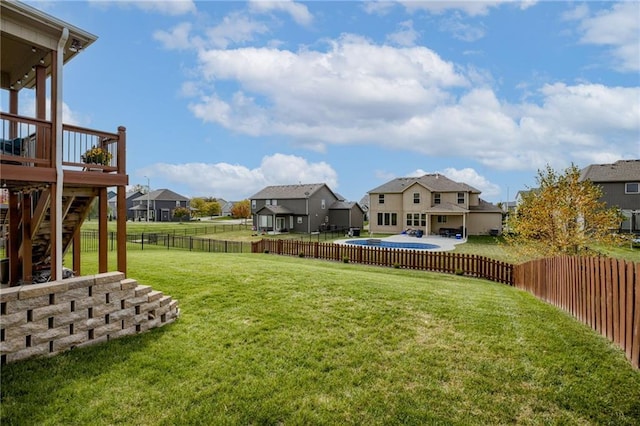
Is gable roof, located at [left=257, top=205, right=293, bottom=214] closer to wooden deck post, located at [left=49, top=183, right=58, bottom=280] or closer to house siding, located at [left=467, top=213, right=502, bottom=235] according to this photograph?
house siding, located at [left=467, top=213, right=502, bottom=235]

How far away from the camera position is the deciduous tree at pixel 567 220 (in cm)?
1301

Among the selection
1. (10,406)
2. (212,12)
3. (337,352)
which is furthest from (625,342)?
(212,12)

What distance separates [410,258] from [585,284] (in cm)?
1014

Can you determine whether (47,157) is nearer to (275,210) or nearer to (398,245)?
(398,245)

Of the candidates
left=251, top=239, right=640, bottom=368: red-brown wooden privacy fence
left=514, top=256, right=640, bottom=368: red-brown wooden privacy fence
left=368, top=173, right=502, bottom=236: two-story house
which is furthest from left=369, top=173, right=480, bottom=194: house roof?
left=514, top=256, right=640, bottom=368: red-brown wooden privacy fence

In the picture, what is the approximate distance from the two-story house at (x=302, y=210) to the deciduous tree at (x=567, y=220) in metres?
29.8

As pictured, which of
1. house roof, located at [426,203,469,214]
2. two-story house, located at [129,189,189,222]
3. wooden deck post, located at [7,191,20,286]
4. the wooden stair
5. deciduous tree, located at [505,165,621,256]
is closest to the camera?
the wooden stair

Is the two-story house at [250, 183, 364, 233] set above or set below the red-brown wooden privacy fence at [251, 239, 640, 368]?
above

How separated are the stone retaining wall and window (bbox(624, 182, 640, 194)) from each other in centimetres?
3822

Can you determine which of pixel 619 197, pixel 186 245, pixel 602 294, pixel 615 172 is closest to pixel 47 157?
pixel 602 294

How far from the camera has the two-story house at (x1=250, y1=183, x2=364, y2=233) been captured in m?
42.3

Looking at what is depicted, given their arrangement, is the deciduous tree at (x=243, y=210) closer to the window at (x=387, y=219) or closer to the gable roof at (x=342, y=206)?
the gable roof at (x=342, y=206)

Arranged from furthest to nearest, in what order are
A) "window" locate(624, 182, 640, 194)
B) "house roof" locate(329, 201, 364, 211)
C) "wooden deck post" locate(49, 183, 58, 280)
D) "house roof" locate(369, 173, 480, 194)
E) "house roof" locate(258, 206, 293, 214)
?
"house roof" locate(329, 201, 364, 211), "house roof" locate(258, 206, 293, 214), "house roof" locate(369, 173, 480, 194), "window" locate(624, 182, 640, 194), "wooden deck post" locate(49, 183, 58, 280)

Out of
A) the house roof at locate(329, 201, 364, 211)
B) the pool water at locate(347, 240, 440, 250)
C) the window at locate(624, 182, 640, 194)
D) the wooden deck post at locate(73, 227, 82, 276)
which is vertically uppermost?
the window at locate(624, 182, 640, 194)
